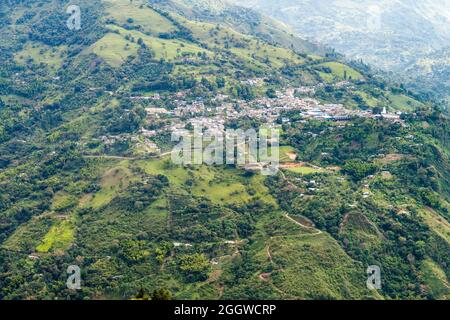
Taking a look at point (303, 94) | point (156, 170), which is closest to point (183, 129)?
point (156, 170)

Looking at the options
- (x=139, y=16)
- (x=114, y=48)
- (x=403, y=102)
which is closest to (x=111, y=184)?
(x=114, y=48)

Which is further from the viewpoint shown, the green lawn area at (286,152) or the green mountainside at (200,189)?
the green lawn area at (286,152)

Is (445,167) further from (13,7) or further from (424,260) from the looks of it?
(13,7)

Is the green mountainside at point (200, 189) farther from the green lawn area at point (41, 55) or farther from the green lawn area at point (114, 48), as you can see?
the green lawn area at point (41, 55)

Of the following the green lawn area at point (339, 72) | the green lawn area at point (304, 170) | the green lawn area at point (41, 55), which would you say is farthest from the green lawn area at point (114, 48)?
the green lawn area at point (304, 170)

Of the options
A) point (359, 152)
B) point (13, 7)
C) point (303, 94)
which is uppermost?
point (359, 152)

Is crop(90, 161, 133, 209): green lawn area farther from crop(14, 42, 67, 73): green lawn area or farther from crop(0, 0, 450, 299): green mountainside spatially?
crop(14, 42, 67, 73): green lawn area

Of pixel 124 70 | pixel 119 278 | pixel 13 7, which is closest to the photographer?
pixel 119 278

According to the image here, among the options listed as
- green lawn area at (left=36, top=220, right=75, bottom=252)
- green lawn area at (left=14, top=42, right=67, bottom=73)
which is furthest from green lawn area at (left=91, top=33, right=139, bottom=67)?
green lawn area at (left=36, top=220, right=75, bottom=252)
